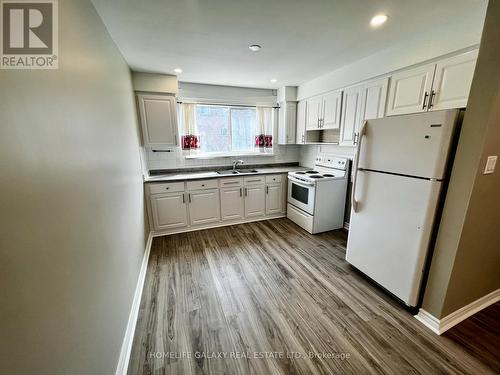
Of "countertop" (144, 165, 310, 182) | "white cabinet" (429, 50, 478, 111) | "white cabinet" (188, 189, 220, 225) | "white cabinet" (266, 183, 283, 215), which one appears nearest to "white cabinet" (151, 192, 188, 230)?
"white cabinet" (188, 189, 220, 225)

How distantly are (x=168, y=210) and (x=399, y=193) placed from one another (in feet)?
9.73

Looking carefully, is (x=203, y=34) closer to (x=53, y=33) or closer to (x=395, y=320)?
(x=53, y=33)

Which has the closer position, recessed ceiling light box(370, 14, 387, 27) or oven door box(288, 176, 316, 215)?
recessed ceiling light box(370, 14, 387, 27)

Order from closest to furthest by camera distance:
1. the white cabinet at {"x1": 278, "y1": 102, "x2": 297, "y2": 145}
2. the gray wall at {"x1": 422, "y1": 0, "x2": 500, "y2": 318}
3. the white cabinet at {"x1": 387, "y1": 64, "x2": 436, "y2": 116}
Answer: the gray wall at {"x1": 422, "y1": 0, "x2": 500, "y2": 318}, the white cabinet at {"x1": 387, "y1": 64, "x2": 436, "y2": 116}, the white cabinet at {"x1": 278, "y1": 102, "x2": 297, "y2": 145}

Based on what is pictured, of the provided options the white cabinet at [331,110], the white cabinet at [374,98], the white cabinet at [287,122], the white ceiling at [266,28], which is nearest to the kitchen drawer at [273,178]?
the white cabinet at [287,122]

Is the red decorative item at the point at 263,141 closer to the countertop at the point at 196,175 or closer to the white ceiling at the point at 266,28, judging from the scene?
the countertop at the point at 196,175

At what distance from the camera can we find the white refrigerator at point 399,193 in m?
1.55

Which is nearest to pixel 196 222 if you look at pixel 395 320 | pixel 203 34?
pixel 203 34

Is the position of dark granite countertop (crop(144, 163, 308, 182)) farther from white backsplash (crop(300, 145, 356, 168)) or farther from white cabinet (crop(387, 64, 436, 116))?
white cabinet (crop(387, 64, 436, 116))

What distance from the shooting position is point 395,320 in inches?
68.0

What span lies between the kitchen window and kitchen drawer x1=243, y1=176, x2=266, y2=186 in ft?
2.20

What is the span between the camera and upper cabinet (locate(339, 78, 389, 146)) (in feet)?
8.04

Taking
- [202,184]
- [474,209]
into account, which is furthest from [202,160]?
[474,209]

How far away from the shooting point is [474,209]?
59.3 inches
